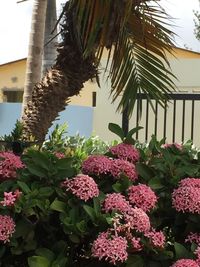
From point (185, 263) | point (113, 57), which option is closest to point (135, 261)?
point (185, 263)

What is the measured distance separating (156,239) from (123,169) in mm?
424

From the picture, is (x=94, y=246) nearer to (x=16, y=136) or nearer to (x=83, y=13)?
(x=16, y=136)

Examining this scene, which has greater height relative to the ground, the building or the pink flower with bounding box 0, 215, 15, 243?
the building

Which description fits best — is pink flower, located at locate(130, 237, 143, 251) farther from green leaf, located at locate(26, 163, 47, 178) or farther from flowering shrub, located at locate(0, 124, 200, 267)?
green leaf, located at locate(26, 163, 47, 178)

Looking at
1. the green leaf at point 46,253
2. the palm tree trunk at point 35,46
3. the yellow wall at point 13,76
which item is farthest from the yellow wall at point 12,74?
the green leaf at point 46,253

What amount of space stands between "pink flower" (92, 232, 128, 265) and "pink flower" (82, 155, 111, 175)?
17.4 inches

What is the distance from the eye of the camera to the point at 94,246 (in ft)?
8.07

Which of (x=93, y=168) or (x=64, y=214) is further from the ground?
(x=93, y=168)

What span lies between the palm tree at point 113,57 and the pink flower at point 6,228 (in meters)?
3.60

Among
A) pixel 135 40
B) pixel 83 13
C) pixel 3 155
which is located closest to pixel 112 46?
pixel 135 40

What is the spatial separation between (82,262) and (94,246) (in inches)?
11.1

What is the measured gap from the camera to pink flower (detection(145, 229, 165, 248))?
2.54 metres

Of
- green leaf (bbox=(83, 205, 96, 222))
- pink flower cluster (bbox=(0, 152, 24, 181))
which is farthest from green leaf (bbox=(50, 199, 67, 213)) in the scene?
pink flower cluster (bbox=(0, 152, 24, 181))

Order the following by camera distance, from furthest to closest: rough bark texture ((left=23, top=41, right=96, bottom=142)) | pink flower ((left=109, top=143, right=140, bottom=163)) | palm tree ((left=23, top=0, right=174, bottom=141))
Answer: rough bark texture ((left=23, top=41, right=96, bottom=142))
palm tree ((left=23, top=0, right=174, bottom=141))
pink flower ((left=109, top=143, right=140, bottom=163))
